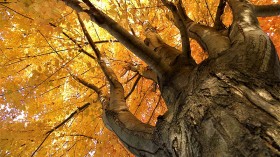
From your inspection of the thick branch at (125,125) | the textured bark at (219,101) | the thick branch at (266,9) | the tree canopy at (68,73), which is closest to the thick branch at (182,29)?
the textured bark at (219,101)

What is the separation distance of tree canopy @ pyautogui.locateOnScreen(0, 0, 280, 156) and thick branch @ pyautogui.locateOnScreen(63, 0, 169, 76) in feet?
3.11

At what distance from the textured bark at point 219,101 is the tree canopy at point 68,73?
4.16 feet

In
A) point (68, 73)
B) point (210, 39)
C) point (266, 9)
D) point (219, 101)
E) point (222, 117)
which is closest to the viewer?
point (222, 117)

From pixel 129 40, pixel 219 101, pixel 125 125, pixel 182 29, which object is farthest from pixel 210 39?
pixel 125 125

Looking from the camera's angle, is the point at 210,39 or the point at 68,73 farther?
the point at 68,73

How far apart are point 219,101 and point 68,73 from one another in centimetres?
365

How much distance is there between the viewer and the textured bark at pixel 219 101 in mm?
1285

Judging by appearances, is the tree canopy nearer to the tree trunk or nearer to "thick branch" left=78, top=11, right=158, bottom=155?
"thick branch" left=78, top=11, right=158, bottom=155

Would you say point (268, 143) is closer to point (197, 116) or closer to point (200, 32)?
point (197, 116)

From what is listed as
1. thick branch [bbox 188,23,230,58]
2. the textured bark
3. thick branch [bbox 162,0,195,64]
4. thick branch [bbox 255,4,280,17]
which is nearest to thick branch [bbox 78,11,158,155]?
the textured bark

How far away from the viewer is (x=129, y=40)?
94.8 inches

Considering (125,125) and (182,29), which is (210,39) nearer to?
(182,29)

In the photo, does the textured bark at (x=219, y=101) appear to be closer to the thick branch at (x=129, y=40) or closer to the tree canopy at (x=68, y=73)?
the thick branch at (x=129, y=40)

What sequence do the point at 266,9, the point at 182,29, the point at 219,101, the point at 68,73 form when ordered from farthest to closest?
the point at 68,73
the point at 266,9
the point at 182,29
the point at 219,101
